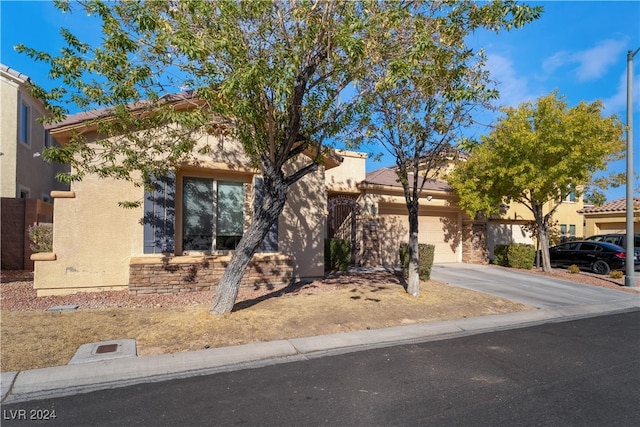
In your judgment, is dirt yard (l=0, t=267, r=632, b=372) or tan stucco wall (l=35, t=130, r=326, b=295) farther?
tan stucco wall (l=35, t=130, r=326, b=295)

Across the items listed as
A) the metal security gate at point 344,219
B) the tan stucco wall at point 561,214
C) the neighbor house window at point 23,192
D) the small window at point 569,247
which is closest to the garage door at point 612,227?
the tan stucco wall at point 561,214

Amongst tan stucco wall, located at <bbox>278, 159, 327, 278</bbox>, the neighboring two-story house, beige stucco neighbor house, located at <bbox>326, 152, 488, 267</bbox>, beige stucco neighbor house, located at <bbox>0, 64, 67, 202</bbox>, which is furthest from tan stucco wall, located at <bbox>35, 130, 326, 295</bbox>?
beige stucco neighbor house, located at <bbox>326, 152, 488, 267</bbox>

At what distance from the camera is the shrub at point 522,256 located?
626 inches

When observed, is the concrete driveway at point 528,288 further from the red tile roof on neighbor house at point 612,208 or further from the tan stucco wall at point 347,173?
the red tile roof on neighbor house at point 612,208

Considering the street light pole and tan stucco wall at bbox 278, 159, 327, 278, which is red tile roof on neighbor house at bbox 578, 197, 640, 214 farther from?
tan stucco wall at bbox 278, 159, 327, 278

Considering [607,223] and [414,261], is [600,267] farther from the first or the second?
[414,261]

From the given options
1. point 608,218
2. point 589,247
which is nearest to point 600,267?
point 589,247

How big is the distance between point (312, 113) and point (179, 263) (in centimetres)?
469

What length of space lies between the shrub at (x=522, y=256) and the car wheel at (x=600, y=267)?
8.46 feet

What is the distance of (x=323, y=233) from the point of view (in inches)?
441

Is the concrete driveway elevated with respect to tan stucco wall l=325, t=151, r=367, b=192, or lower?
lower

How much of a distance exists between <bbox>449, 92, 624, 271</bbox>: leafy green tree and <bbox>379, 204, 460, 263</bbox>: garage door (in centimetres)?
241

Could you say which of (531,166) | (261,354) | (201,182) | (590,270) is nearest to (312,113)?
(201,182)

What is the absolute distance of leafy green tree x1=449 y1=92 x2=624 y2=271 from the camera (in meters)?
Result: 12.8
